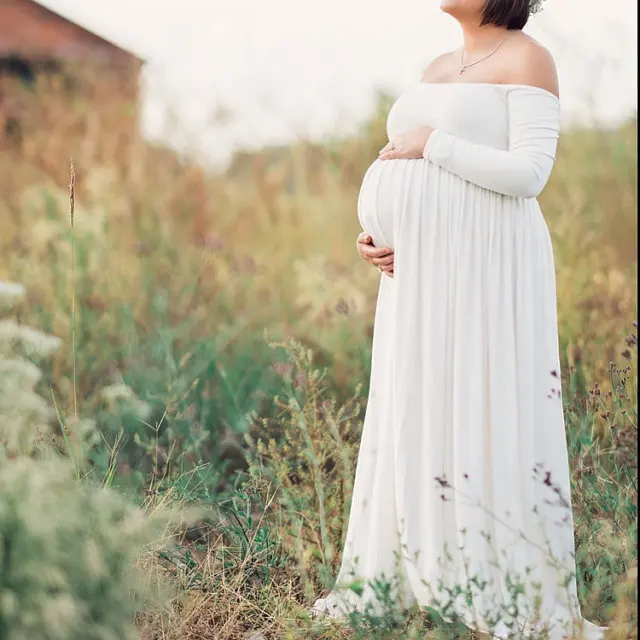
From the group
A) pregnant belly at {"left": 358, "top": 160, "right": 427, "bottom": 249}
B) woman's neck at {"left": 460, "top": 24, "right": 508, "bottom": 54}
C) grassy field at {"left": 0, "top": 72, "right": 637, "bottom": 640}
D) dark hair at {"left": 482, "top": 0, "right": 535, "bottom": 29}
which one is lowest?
grassy field at {"left": 0, "top": 72, "right": 637, "bottom": 640}

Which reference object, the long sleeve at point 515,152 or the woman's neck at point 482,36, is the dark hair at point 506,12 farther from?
the long sleeve at point 515,152

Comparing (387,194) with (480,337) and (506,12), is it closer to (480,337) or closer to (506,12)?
(480,337)

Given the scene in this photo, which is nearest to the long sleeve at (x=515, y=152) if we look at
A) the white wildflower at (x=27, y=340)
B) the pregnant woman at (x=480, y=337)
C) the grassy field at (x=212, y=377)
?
the pregnant woman at (x=480, y=337)

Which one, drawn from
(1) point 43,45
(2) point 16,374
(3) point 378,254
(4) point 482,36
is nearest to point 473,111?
(4) point 482,36

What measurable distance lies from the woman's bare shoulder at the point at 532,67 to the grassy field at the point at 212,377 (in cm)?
78

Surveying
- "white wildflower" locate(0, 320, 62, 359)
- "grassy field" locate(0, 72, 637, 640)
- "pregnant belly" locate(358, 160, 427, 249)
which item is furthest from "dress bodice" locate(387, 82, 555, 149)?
"white wildflower" locate(0, 320, 62, 359)

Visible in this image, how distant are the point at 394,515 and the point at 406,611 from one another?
0.90 ft

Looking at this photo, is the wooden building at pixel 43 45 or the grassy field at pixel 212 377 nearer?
the grassy field at pixel 212 377

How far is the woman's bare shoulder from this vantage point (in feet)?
8.82

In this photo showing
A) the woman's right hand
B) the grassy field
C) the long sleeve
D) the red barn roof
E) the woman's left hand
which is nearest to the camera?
the grassy field

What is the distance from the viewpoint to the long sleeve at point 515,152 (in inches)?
104

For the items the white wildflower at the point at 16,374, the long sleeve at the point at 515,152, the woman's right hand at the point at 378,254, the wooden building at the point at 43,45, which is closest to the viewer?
the white wildflower at the point at 16,374

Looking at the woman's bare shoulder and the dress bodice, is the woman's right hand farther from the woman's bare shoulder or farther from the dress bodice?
the woman's bare shoulder

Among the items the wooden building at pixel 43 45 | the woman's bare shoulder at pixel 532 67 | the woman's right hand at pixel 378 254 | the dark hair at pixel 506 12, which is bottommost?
the woman's right hand at pixel 378 254
